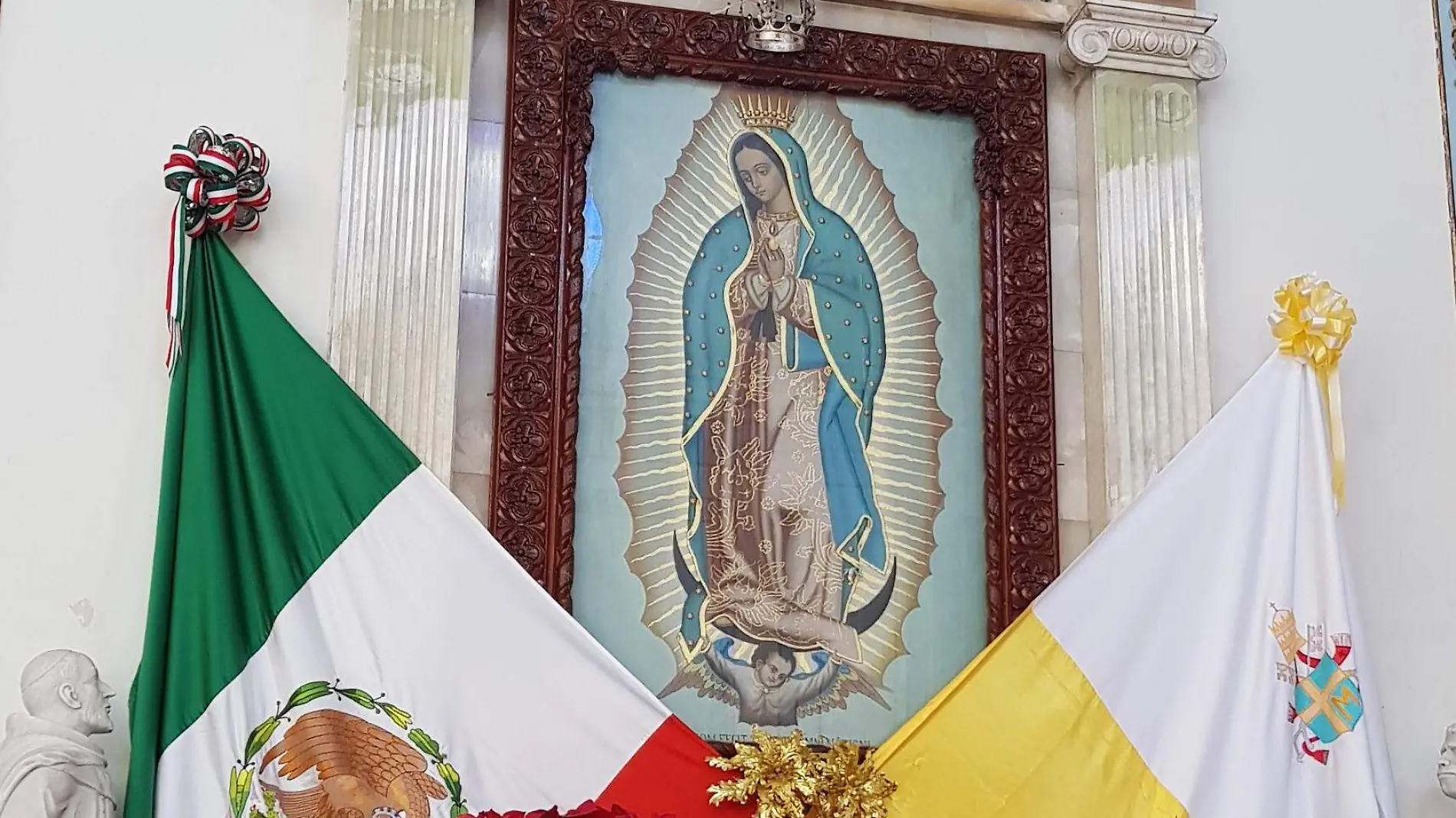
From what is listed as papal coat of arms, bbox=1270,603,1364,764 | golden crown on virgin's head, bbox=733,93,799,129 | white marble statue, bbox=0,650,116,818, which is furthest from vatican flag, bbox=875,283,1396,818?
white marble statue, bbox=0,650,116,818

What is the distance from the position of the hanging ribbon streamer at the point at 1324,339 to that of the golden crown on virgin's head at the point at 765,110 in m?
1.30

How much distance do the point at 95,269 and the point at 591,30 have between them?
1274 millimetres

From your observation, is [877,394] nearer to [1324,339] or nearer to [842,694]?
[842,694]

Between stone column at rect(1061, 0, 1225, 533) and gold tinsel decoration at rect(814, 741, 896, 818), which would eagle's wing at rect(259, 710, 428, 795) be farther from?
stone column at rect(1061, 0, 1225, 533)

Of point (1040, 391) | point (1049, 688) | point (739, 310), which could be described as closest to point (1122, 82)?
point (1040, 391)

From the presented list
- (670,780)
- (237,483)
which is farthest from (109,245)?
(670,780)

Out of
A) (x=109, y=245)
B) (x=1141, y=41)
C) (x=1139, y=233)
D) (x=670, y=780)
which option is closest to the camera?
(x=670, y=780)

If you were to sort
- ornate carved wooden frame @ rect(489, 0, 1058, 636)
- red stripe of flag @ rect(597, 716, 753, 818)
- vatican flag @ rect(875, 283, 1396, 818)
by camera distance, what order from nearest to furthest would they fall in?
red stripe of flag @ rect(597, 716, 753, 818), vatican flag @ rect(875, 283, 1396, 818), ornate carved wooden frame @ rect(489, 0, 1058, 636)

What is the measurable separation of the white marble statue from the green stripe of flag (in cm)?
13

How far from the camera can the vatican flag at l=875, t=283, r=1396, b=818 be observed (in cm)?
400

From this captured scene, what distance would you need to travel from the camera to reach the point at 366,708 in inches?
148

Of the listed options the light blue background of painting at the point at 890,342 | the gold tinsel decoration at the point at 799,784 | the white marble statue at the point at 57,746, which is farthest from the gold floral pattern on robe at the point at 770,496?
the white marble statue at the point at 57,746

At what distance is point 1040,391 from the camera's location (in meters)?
4.41

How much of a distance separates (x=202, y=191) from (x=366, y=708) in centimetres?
117
